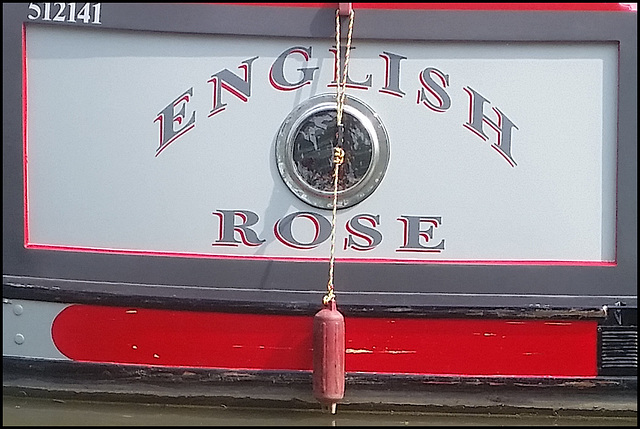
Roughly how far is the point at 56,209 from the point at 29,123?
9.1 inches

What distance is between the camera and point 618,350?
2.24 m

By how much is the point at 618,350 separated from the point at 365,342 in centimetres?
63

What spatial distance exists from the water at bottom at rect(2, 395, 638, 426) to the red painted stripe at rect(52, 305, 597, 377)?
4.7 inches

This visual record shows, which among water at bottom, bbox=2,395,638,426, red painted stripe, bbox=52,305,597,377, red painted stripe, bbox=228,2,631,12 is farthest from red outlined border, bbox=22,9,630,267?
water at bottom, bbox=2,395,638,426

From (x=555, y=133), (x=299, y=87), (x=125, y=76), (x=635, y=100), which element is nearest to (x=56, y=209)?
(x=125, y=76)

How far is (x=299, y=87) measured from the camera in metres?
2.27

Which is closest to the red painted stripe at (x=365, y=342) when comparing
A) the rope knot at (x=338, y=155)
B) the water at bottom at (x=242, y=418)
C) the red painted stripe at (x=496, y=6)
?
the water at bottom at (x=242, y=418)

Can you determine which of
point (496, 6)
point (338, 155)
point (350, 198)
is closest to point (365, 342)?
point (350, 198)

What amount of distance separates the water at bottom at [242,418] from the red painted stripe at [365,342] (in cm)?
12

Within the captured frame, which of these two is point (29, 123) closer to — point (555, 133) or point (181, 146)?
point (181, 146)

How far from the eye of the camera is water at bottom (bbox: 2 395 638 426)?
7.47 feet

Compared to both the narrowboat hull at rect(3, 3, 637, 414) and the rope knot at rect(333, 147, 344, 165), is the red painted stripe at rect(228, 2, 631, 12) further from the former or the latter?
the rope knot at rect(333, 147, 344, 165)

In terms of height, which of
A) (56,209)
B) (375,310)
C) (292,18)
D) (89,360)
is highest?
(292,18)

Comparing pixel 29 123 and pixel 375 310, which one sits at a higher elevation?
pixel 29 123
